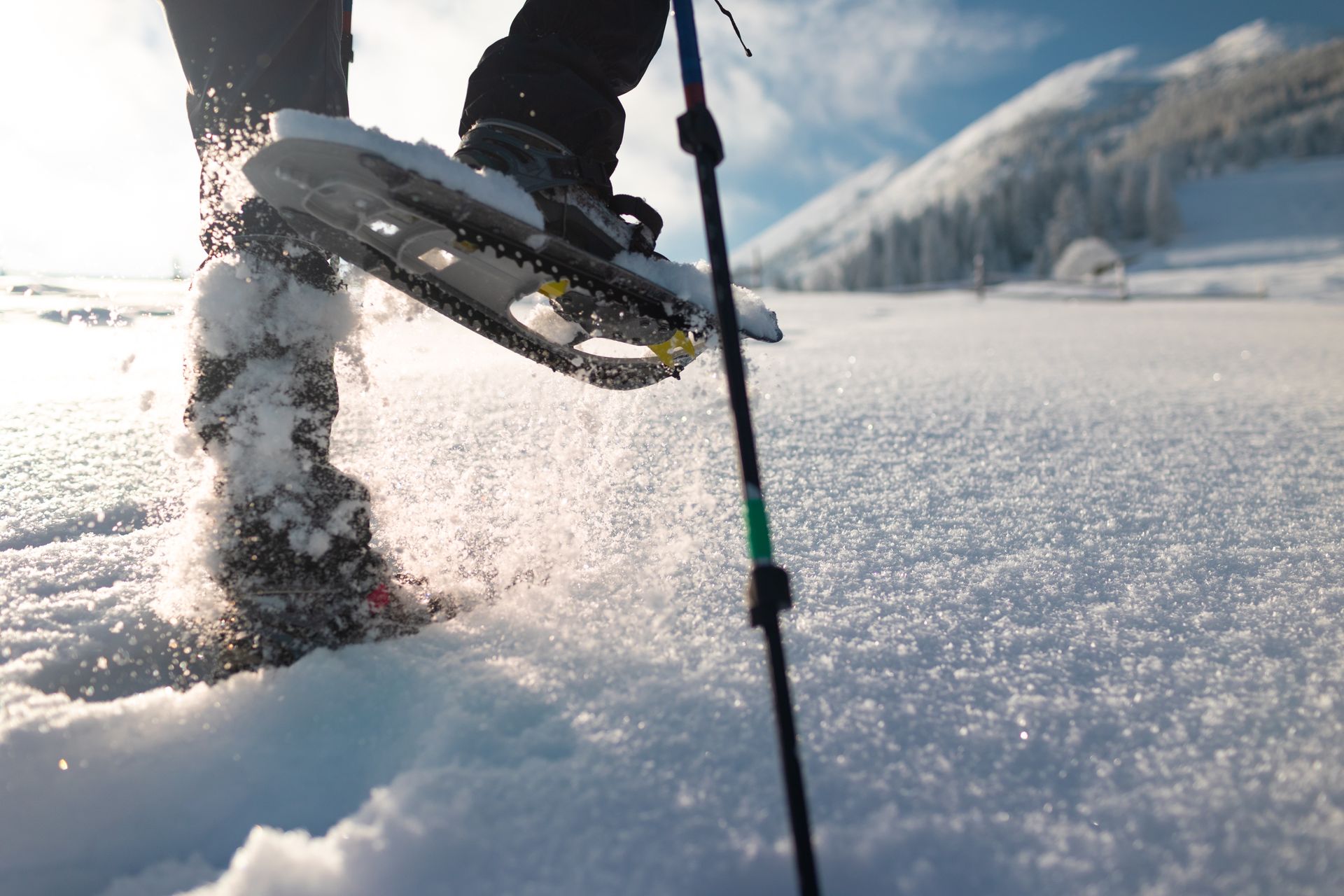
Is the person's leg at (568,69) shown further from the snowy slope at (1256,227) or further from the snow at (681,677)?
the snowy slope at (1256,227)

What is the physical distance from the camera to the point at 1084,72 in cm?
11769

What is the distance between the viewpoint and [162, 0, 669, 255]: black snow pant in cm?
79

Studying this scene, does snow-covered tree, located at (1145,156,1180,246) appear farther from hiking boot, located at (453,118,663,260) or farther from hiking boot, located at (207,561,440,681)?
hiking boot, located at (207,561,440,681)

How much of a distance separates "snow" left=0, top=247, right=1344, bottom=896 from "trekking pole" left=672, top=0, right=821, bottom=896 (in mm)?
79

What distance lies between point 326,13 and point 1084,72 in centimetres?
15403

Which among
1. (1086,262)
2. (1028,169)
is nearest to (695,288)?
(1086,262)

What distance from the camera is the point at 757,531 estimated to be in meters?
0.53

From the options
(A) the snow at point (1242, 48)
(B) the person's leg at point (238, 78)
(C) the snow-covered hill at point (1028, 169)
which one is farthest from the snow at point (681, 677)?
(A) the snow at point (1242, 48)

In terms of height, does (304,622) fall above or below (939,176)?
below

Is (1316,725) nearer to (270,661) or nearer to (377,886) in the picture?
(377,886)

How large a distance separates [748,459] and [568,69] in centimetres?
73

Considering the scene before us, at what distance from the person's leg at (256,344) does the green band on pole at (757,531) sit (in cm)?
55

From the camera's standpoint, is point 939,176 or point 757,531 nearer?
point 757,531

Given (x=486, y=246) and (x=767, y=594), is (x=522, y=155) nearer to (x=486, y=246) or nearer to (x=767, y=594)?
(x=486, y=246)
